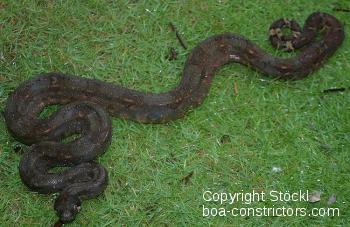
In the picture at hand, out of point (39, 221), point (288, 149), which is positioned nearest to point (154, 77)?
point (288, 149)

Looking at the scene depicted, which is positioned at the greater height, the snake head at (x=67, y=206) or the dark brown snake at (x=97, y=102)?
the dark brown snake at (x=97, y=102)

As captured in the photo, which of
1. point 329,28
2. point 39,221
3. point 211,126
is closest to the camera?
point 39,221

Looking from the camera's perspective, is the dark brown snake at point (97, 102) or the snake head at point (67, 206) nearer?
the snake head at point (67, 206)

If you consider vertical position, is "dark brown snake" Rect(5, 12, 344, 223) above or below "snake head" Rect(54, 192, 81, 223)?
above

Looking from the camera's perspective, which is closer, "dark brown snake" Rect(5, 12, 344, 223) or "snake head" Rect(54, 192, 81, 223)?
"snake head" Rect(54, 192, 81, 223)

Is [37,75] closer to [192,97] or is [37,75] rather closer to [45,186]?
[45,186]
